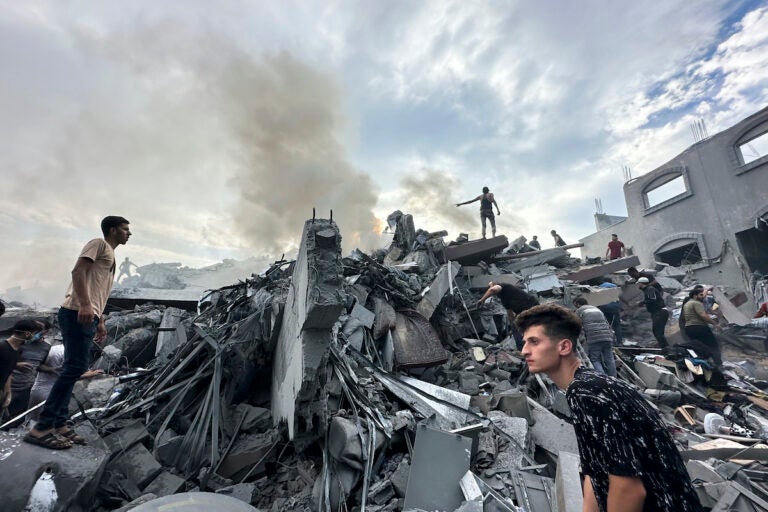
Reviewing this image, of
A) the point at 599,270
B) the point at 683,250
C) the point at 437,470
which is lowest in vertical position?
the point at 437,470

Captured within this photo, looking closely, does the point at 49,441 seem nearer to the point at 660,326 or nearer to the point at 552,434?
the point at 552,434

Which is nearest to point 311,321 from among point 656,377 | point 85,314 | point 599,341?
point 85,314

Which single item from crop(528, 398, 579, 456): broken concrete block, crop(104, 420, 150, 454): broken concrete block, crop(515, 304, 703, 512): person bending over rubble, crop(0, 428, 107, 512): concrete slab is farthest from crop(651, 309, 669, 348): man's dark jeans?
crop(0, 428, 107, 512): concrete slab

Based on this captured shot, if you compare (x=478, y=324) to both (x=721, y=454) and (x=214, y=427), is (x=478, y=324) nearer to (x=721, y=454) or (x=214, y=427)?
(x=721, y=454)

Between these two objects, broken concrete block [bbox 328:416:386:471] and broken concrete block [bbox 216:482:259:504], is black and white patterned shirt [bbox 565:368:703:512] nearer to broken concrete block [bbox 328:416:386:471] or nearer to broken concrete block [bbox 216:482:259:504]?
broken concrete block [bbox 328:416:386:471]

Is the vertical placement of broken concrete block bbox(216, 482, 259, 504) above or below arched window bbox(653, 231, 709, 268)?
below

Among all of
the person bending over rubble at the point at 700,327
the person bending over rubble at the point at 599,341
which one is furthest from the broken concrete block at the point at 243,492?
the person bending over rubble at the point at 700,327

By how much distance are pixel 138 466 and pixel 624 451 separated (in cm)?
378

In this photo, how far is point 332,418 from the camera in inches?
126

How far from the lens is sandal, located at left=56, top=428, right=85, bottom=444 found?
2711 mm

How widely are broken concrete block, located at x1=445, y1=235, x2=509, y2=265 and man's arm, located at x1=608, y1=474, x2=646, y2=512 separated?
7.65 m

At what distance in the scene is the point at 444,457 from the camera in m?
2.92

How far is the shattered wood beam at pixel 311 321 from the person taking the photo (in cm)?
258

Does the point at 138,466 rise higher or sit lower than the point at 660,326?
lower
